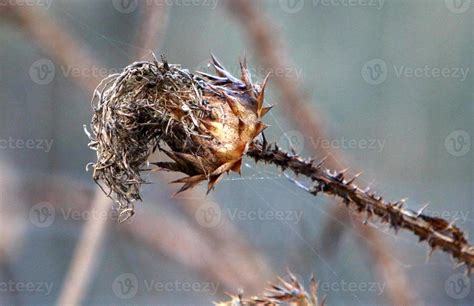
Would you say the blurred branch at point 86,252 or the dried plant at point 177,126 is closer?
the dried plant at point 177,126

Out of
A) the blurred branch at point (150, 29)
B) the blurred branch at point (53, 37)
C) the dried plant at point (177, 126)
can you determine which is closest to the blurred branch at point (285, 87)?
the blurred branch at point (150, 29)

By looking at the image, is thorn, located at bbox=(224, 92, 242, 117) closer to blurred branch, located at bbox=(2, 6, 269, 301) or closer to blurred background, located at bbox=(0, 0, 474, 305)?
blurred branch, located at bbox=(2, 6, 269, 301)

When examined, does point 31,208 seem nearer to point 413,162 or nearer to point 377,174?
point 377,174

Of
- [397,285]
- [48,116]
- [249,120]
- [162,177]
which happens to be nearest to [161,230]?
[162,177]

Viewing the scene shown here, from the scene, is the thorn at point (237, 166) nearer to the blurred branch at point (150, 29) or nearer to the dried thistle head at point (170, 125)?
the dried thistle head at point (170, 125)

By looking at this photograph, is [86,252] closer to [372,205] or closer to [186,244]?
[186,244]

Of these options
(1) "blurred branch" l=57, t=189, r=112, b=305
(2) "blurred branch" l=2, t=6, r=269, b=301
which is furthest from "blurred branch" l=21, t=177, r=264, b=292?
(1) "blurred branch" l=57, t=189, r=112, b=305

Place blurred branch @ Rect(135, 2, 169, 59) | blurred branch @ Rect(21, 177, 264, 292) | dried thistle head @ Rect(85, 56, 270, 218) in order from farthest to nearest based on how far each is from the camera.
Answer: blurred branch @ Rect(21, 177, 264, 292) → blurred branch @ Rect(135, 2, 169, 59) → dried thistle head @ Rect(85, 56, 270, 218)

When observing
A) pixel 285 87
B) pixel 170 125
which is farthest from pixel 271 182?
pixel 170 125
